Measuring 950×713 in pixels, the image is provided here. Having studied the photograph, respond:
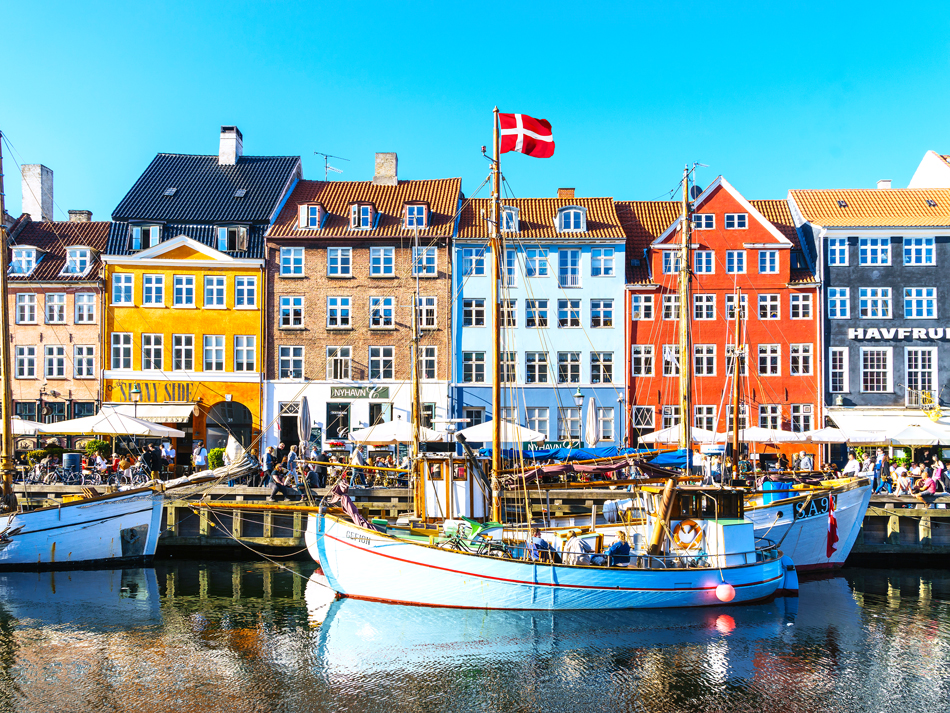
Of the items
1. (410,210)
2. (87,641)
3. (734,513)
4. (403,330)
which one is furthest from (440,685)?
(410,210)

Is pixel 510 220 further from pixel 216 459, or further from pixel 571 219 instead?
pixel 216 459

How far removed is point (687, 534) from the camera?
22.6 meters

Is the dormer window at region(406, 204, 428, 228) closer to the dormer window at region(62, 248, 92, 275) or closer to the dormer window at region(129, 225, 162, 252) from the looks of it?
the dormer window at region(129, 225, 162, 252)

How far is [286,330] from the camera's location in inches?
1704

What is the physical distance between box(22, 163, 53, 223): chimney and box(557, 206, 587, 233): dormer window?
97.2 feet

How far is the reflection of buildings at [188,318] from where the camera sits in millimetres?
42562

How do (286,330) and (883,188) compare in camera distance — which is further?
(883,188)

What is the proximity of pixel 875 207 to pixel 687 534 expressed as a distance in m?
29.1

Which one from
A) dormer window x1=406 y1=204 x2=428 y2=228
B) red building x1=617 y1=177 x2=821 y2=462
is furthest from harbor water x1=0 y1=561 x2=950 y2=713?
dormer window x1=406 y1=204 x2=428 y2=228

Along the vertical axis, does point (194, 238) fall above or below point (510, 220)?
below

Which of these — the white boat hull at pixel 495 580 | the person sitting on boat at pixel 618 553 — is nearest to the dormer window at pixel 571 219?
the person sitting on boat at pixel 618 553

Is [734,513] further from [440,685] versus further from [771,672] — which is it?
[440,685]

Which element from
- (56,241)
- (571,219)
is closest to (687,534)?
(571,219)

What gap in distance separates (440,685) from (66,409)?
33.1 metres
